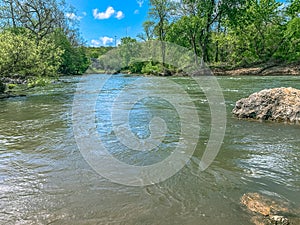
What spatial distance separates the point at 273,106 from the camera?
24.0ft

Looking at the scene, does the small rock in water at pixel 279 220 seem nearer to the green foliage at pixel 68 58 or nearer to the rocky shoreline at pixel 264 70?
the rocky shoreline at pixel 264 70

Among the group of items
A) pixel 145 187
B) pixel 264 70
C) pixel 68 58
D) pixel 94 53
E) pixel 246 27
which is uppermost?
pixel 94 53

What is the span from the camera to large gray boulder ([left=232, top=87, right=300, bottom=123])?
694cm

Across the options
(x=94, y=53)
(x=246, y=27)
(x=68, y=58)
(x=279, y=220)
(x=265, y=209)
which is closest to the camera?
(x=279, y=220)

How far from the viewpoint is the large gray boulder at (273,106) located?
6936 millimetres

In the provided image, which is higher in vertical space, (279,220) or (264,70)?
(264,70)

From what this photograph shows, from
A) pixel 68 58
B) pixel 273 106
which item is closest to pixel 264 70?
pixel 273 106

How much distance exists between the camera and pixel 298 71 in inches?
1135

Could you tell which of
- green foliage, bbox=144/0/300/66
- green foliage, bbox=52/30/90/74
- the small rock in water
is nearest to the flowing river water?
the small rock in water

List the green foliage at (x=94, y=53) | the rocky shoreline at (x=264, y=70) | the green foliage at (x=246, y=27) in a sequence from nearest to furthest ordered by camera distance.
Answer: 1. the rocky shoreline at (x=264, y=70)
2. the green foliage at (x=246, y=27)
3. the green foliage at (x=94, y=53)

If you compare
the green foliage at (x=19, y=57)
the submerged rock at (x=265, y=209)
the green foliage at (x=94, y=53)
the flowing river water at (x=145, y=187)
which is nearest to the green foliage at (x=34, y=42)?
the green foliage at (x=19, y=57)

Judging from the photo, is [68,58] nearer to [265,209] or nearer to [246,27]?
[246,27]

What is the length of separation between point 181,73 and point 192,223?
3398cm

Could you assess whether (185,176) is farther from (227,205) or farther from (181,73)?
(181,73)
